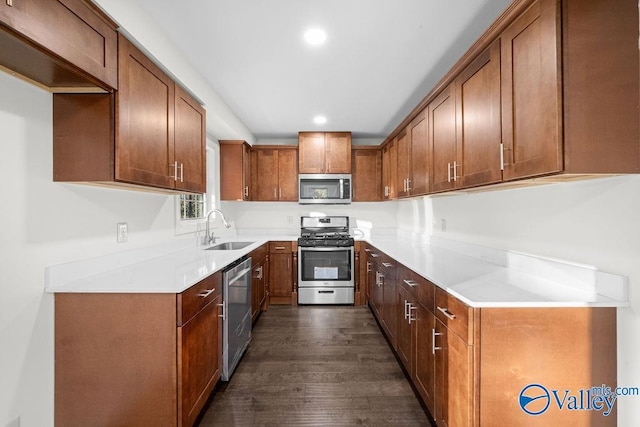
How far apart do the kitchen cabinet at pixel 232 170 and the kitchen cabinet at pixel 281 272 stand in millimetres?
842

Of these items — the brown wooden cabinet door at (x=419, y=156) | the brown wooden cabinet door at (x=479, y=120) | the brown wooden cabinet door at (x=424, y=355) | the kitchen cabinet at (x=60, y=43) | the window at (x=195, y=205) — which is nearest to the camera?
the kitchen cabinet at (x=60, y=43)

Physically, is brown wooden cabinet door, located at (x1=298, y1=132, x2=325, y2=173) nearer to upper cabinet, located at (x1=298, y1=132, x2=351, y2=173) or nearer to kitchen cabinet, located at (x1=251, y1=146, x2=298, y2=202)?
upper cabinet, located at (x1=298, y1=132, x2=351, y2=173)

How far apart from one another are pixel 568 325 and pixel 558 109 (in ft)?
2.94

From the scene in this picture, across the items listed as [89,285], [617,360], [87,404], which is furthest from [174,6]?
[617,360]

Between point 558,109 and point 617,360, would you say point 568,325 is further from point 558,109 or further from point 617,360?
point 558,109

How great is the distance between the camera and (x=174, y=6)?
1.64 meters

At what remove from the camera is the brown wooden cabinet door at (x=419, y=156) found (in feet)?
8.21

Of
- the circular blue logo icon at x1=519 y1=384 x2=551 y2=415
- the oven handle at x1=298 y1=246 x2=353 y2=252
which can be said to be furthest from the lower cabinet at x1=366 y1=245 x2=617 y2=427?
the oven handle at x1=298 y1=246 x2=353 y2=252

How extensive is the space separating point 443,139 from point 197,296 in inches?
79.4

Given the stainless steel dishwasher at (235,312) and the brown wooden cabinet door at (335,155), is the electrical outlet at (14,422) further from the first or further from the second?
the brown wooden cabinet door at (335,155)

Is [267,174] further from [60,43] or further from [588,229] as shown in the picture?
[588,229]

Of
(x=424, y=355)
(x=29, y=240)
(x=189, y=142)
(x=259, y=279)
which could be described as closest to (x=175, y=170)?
(x=189, y=142)

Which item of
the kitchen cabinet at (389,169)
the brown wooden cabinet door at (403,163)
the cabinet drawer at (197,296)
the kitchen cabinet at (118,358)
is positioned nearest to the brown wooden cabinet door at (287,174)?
the kitchen cabinet at (389,169)

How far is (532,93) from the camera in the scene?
127 centimetres
